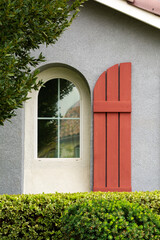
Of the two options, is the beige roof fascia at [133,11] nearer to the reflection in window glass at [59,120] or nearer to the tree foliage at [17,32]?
the reflection in window glass at [59,120]

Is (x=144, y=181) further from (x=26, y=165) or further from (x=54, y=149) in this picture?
(x=26, y=165)

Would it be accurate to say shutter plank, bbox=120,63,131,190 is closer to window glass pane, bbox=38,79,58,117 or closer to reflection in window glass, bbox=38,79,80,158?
reflection in window glass, bbox=38,79,80,158

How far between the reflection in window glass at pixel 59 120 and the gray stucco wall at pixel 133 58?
513 millimetres

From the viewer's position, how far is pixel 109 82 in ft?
16.4

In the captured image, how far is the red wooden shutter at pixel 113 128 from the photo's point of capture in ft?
16.3

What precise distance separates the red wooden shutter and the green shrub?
1.84 meters

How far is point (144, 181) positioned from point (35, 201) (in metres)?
2.10

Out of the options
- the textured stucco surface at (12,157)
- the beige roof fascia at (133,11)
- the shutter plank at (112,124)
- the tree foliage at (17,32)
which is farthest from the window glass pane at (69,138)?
the tree foliage at (17,32)

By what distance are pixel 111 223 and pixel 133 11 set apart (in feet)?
11.6

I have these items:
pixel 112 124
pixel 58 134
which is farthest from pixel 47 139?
pixel 112 124

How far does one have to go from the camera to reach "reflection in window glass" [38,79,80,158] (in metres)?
5.30

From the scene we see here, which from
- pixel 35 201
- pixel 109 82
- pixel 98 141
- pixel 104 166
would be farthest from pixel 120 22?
pixel 35 201

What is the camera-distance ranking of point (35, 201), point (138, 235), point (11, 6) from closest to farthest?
point (11, 6), point (138, 235), point (35, 201)

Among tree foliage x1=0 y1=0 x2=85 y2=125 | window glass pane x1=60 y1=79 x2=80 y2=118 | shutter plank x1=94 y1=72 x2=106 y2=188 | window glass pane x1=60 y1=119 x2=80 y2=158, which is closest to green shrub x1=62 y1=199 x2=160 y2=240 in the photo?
tree foliage x1=0 y1=0 x2=85 y2=125
